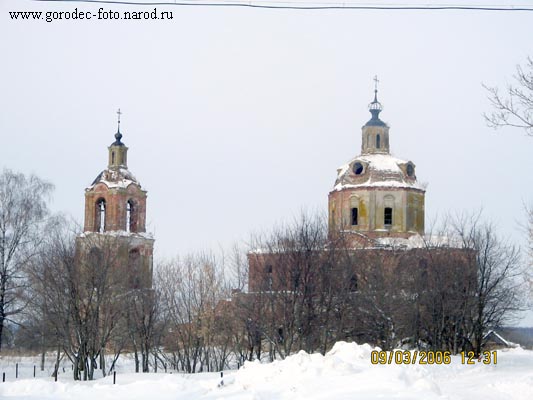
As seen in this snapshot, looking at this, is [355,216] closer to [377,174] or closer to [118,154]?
[377,174]

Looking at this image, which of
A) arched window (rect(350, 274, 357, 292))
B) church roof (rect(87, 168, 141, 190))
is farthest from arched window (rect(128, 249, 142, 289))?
arched window (rect(350, 274, 357, 292))

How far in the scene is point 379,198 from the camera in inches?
1889

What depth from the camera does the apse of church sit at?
47594 millimetres

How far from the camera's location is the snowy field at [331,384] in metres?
18.9

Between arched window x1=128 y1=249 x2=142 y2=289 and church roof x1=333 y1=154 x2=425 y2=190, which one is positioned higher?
church roof x1=333 y1=154 x2=425 y2=190

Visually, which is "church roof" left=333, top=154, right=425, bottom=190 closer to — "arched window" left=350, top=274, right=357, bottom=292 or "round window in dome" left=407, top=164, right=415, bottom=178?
"round window in dome" left=407, top=164, right=415, bottom=178

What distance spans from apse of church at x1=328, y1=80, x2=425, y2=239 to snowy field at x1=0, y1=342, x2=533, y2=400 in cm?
2084

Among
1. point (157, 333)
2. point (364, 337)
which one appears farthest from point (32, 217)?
point (364, 337)

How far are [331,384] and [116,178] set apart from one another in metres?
30.4

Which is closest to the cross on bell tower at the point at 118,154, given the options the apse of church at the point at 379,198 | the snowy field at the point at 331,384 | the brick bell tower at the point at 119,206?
the brick bell tower at the point at 119,206
